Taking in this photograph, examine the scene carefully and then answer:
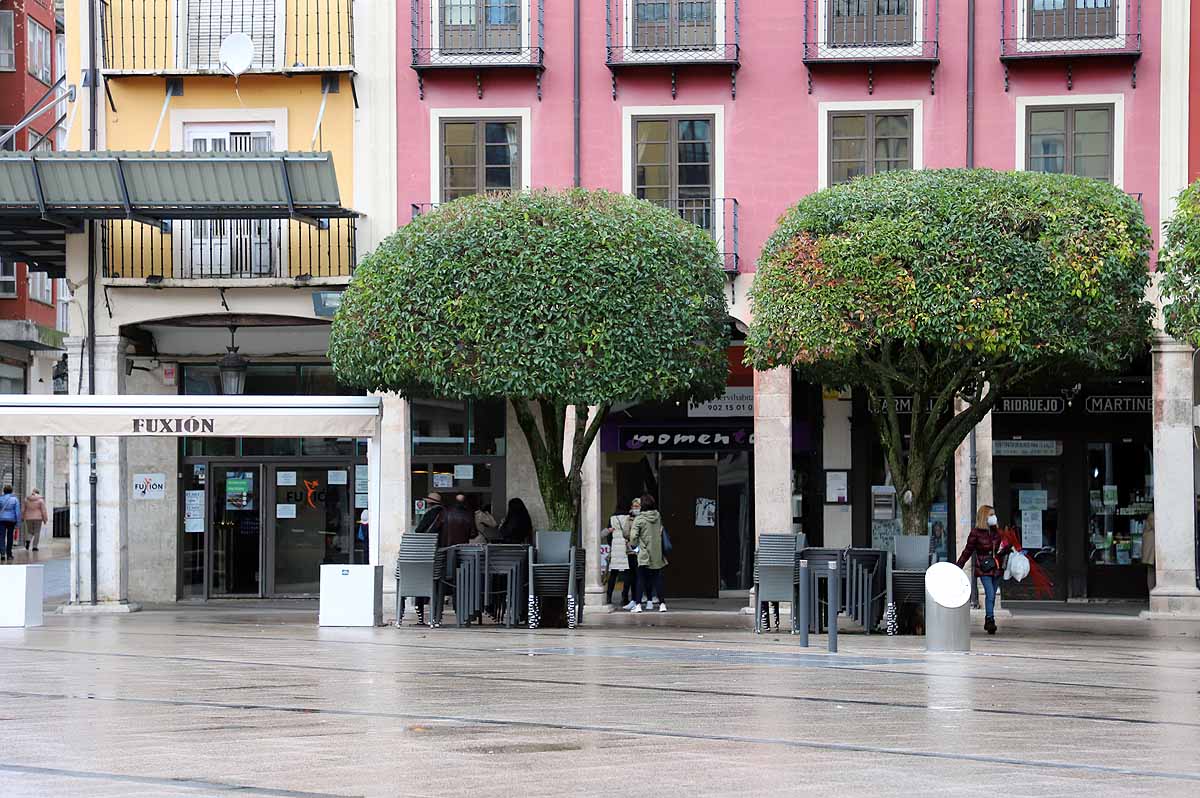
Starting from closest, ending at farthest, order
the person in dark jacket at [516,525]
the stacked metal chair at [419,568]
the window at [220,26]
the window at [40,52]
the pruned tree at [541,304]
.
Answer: the pruned tree at [541,304], the stacked metal chair at [419,568], the person in dark jacket at [516,525], the window at [220,26], the window at [40,52]

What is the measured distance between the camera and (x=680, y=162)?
25234mm

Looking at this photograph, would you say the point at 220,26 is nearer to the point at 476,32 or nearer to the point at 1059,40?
the point at 476,32

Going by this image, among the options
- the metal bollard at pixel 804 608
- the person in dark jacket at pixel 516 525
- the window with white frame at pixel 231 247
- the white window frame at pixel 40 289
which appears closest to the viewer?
the metal bollard at pixel 804 608

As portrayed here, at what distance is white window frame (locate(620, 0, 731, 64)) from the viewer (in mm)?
24875

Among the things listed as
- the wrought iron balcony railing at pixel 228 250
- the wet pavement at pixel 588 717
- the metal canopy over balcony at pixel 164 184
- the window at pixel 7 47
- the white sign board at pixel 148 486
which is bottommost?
the wet pavement at pixel 588 717

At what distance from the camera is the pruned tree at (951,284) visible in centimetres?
1961

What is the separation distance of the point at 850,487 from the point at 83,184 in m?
11.8

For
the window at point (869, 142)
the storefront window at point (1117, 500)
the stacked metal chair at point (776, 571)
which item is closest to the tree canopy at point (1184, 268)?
the stacked metal chair at point (776, 571)

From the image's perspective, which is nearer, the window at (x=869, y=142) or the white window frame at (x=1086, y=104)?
the white window frame at (x=1086, y=104)

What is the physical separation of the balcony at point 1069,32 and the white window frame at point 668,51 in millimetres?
3801

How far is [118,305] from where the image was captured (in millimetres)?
25422

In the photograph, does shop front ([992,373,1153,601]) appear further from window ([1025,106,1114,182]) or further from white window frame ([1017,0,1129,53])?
white window frame ([1017,0,1129,53])

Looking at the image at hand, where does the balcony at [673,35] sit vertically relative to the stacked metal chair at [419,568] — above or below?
above

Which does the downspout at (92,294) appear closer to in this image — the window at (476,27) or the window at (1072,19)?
the window at (476,27)
